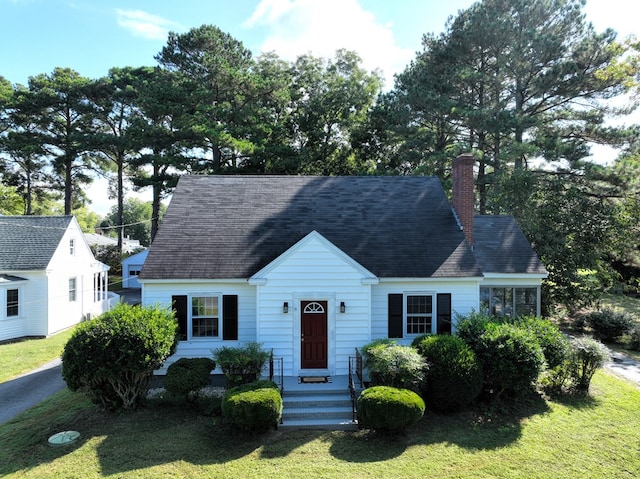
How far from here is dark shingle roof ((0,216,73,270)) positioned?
1955 centimetres

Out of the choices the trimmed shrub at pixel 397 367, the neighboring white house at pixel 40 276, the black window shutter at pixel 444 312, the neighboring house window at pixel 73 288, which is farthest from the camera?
the neighboring house window at pixel 73 288

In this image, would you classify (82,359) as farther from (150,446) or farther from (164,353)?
(150,446)

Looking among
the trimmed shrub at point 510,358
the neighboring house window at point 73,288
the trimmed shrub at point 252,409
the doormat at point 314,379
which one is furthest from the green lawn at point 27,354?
the trimmed shrub at point 510,358

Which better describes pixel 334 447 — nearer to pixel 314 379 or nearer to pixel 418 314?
pixel 314 379

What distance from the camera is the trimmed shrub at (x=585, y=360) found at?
11.2m

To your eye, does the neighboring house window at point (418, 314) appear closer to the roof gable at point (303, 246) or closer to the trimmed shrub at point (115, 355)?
the roof gable at point (303, 246)

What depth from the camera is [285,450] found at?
8.48 m

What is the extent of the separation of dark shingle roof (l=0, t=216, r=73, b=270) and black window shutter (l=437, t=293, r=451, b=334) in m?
19.4

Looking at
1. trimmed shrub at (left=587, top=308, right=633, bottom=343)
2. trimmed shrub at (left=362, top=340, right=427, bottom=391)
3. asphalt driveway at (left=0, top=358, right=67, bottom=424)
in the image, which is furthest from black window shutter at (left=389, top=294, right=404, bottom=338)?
trimmed shrub at (left=587, top=308, right=633, bottom=343)

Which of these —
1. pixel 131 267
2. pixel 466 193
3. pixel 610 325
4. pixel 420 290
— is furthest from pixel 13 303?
pixel 610 325

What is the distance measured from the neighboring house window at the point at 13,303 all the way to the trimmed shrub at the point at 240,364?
15.1 meters

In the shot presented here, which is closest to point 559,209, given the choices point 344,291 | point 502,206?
point 502,206

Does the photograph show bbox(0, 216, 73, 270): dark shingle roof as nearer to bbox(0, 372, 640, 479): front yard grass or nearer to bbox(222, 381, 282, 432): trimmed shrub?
bbox(0, 372, 640, 479): front yard grass

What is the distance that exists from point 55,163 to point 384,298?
129 ft
